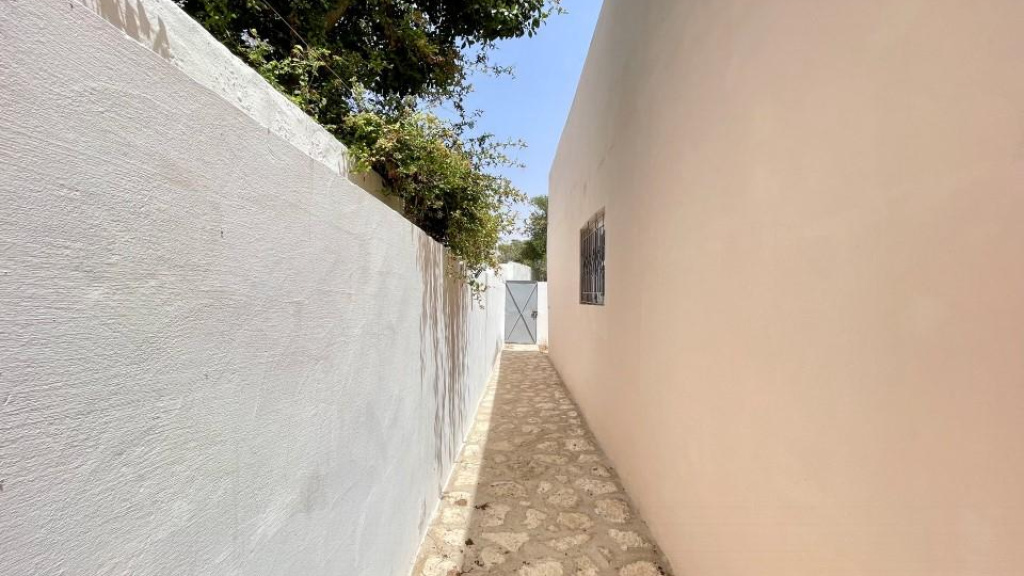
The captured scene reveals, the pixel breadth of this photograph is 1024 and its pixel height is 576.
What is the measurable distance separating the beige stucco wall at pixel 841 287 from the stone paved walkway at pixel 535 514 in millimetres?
339

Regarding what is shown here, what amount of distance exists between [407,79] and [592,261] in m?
2.73

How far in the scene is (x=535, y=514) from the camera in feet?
9.28

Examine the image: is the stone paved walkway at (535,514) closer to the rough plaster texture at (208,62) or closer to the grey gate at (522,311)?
the rough plaster texture at (208,62)

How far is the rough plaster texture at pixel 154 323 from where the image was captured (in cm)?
49

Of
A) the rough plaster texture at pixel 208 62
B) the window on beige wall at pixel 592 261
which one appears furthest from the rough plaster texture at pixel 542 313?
the rough plaster texture at pixel 208 62

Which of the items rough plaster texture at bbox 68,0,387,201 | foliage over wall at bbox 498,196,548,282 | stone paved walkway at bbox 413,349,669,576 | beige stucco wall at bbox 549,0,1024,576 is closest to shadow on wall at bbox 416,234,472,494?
stone paved walkway at bbox 413,349,669,576

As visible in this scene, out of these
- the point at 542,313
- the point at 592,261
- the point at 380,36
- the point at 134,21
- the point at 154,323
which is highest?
the point at 380,36

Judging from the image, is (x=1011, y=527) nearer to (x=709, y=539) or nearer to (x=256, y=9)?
(x=709, y=539)

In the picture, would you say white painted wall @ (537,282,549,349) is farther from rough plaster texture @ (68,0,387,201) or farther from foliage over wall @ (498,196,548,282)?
rough plaster texture @ (68,0,387,201)

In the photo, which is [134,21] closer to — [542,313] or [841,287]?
[841,287]

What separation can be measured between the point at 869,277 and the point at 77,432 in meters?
1.57

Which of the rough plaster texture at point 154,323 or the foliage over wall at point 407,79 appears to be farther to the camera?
the foliage over wall at point 407,79

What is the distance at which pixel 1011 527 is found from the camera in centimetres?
75

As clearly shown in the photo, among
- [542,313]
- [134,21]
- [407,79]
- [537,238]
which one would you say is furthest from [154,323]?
[537,238]
